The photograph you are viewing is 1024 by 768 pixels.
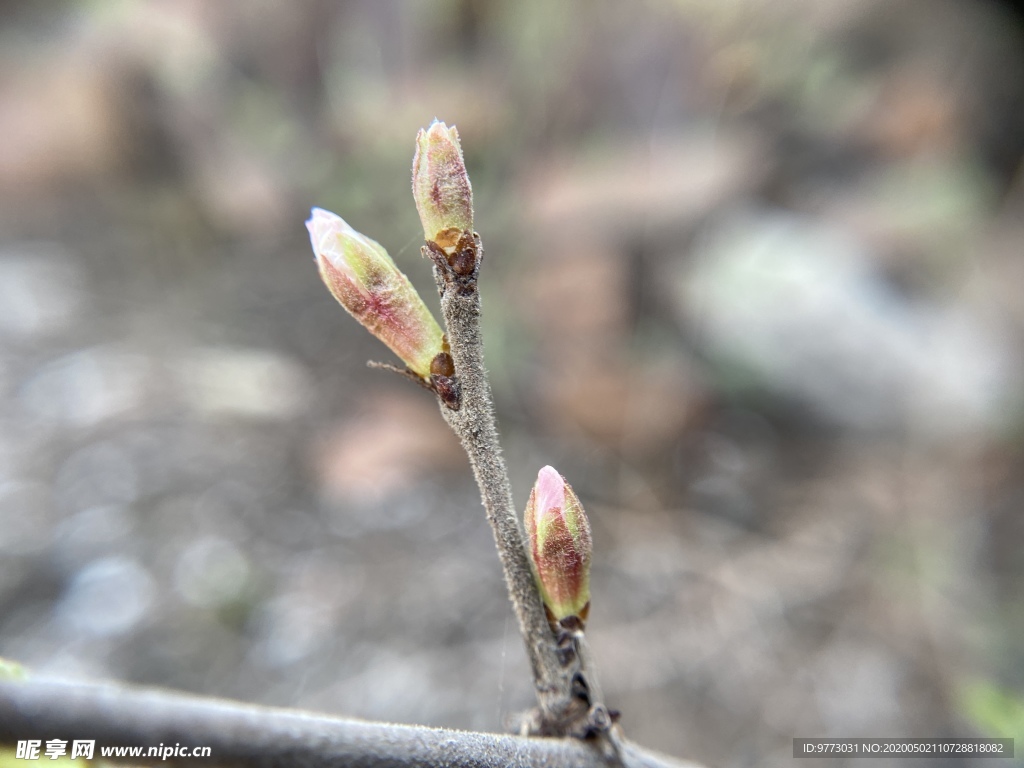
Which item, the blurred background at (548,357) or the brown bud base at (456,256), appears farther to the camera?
the blurred background at (548,357)

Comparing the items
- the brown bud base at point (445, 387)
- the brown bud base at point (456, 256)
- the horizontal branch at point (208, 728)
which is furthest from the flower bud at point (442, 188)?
the horizontal branch at point (208, 728)

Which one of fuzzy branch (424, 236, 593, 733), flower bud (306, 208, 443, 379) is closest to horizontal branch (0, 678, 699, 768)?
fuzzy branch (424, 236, 593, 733)

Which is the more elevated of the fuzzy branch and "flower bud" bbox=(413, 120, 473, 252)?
"flower bud" bbox=(413, 120, 473, 252)

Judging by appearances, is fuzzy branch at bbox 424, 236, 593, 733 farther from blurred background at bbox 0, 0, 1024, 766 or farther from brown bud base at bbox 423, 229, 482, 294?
blurred background at bbox 0, 0, 1024, 766

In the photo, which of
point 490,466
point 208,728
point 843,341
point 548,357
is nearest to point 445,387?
point 490,466

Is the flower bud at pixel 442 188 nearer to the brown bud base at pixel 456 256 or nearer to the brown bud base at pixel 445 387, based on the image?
the brown bud base at pixel 456 256

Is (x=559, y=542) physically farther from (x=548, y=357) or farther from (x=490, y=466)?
(x=548, y=357)

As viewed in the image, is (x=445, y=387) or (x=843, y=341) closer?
(x=445, y=387)
